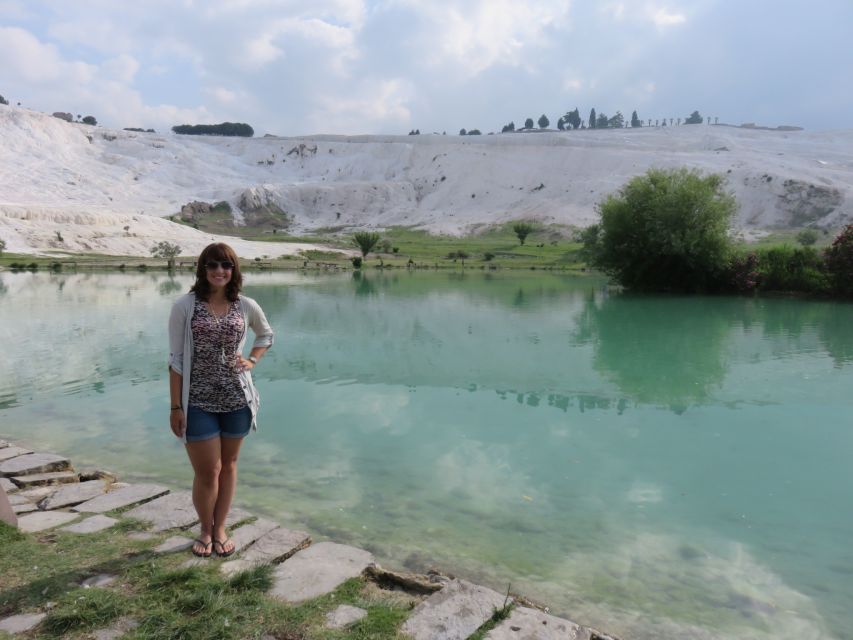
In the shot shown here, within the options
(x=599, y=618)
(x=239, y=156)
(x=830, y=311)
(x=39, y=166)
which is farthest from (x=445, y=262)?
(x=239, y=156)

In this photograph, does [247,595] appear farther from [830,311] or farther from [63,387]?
[830,311]

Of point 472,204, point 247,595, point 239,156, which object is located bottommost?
point 247,595

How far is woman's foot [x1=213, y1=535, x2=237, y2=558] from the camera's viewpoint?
5.02 meters

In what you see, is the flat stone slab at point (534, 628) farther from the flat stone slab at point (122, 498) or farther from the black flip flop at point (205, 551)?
the flat stone slab at point (122, 498)

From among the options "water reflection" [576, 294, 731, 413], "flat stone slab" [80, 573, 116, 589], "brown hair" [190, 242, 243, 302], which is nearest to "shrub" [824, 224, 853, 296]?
"water reflection" [576, 294, 731, 413]

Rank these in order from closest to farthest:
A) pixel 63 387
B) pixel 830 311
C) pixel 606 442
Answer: pixel 606 442 → pixel 63 387 → pixel 830 311

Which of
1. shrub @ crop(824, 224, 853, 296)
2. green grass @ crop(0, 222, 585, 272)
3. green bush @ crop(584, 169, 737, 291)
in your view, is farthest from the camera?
green grass @ crop(0, 222, 585, 272)

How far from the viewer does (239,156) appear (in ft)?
485

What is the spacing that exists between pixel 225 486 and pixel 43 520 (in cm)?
205

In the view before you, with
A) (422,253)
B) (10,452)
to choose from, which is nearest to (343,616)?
(10,452)

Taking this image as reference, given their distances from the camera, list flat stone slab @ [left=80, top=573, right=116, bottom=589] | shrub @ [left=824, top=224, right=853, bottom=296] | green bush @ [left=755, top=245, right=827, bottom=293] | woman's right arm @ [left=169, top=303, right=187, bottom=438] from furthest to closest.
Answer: green bush @ [left=755, top=245, right=827, bottom=293], shrub @ [left=824, top=224, right=853, bottom=296], woman's right arm @ [left=169, top=303, right=187, bottom=438], flat stone slab @ [left=80, top=573, right=116, bottom=589]

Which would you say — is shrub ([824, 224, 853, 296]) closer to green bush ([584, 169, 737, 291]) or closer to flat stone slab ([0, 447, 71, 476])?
green bush ([584, 169, 737, 291])

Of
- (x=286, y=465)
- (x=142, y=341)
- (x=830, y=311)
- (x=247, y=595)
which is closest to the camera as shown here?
(x=247, y=595)

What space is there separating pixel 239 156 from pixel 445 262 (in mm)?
99655
